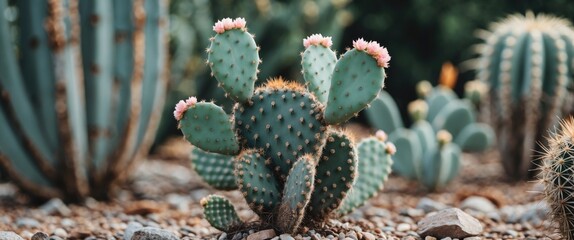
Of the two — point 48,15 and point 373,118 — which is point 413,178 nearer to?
point 373,118

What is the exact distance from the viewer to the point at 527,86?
17.6 ft

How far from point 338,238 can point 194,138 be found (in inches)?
26.9

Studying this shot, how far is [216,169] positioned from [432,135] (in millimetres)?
2242

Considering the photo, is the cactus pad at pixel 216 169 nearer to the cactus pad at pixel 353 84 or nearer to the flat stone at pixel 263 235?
the flat stone at pixel 263 235

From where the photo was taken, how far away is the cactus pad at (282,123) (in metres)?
3.04

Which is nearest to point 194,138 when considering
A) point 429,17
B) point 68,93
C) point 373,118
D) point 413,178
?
point 68,93

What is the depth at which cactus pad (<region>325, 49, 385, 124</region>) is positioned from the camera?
9.62ft

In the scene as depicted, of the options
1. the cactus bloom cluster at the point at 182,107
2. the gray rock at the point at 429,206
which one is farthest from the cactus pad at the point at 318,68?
the gray rock at the point at 429,206

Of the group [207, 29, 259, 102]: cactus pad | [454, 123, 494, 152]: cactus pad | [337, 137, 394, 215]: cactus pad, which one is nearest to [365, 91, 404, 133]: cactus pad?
[454, 123, 494, 152]: cactus pad

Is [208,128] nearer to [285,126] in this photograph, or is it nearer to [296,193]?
[285,126]

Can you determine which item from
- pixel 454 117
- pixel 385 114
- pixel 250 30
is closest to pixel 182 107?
pixel 385 114

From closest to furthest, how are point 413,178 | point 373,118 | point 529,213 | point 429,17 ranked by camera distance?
1. point 529,213
2. point 413,178
3. point 373,118
4. point 429,17

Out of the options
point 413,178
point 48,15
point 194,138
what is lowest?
point 194,138

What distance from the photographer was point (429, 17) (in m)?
8.84
